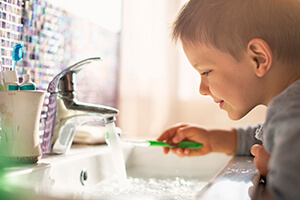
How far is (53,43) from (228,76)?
0.58m

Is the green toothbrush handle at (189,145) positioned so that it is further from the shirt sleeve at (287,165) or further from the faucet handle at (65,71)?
the shirt sleeve at (287,165)

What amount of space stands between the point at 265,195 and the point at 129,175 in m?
0.53

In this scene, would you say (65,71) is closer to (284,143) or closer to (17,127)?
(17,127)

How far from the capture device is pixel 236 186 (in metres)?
0.55

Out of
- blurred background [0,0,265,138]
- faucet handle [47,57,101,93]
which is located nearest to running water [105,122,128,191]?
faucet handle [47,57,101,93]

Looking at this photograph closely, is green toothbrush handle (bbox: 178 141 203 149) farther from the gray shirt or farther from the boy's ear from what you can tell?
the gray shirt

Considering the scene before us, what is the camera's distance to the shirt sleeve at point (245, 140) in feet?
3.26

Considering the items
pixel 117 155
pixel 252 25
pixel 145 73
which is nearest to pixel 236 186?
pixel 252 25

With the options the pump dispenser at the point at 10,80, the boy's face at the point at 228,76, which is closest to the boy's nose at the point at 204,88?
the boy's face at the point at 228,76

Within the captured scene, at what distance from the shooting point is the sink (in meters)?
0.56

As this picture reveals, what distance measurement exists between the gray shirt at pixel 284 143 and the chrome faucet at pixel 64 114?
44cm

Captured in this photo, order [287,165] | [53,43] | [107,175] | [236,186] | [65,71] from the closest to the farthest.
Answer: [287,165]
[236,186]
[65,71]
[107,175]
[53,43]

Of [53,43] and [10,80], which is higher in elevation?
[53,43]

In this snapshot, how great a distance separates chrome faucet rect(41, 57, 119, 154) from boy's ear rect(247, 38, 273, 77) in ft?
1.15
